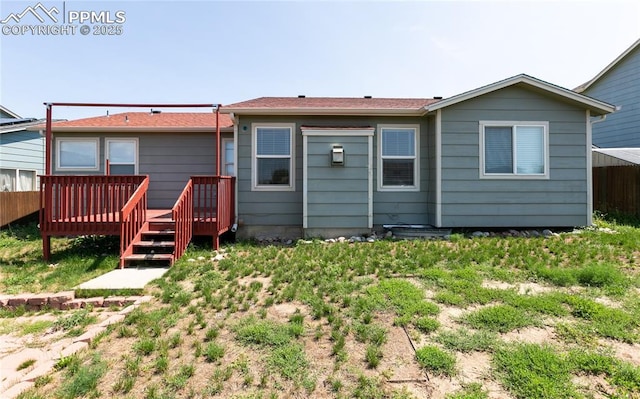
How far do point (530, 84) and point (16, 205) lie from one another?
13.5 m

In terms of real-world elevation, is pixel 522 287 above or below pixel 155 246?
below

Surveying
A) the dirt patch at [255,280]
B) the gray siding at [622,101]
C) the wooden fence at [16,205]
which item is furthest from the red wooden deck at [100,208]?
the gray siding at [622,101]

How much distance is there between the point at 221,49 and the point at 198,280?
7.00 m

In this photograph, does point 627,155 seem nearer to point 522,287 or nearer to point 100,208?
point 522,287

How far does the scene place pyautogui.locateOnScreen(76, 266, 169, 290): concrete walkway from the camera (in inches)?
163

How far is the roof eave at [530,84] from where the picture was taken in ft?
22.4

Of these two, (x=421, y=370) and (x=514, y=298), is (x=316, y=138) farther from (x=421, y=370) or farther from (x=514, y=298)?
(x=421, y=370)

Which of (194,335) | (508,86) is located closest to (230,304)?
(194,335)

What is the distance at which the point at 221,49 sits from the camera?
884 cm

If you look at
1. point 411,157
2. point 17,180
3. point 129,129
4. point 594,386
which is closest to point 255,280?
point 594,386

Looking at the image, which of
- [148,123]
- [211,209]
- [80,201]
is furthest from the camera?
[148,123]

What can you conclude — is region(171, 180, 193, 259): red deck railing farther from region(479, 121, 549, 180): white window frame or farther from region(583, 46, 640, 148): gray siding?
region(583, 46, 640, 148): gray siding

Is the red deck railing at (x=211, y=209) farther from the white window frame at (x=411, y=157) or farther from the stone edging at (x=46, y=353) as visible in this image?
the white window frame at (x=411, y=157)

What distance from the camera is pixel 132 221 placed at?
5.46 meters
